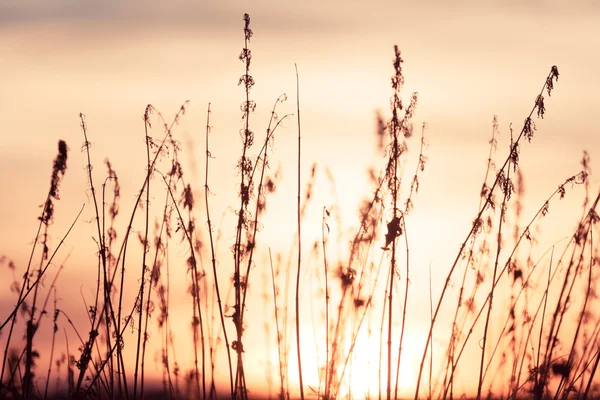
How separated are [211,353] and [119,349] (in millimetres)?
787

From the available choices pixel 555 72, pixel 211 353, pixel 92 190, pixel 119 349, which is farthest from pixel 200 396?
pixel 555 72

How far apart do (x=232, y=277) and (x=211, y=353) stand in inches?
39.2

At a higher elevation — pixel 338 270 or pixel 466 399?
pixel 338 270

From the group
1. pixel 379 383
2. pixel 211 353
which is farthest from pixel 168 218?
pixel 379 383

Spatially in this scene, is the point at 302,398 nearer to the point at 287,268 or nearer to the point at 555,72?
the point at 287,268

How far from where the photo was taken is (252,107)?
10.8 feet

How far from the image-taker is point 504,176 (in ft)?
10.9

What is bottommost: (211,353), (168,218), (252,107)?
(211,353)

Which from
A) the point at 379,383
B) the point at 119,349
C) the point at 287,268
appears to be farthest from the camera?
the point at 287,268

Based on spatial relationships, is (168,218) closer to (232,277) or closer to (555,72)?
(232,277)

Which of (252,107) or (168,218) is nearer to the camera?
(252,107)

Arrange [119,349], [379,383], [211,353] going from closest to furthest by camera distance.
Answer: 1. [119,349]
2. [379,383]
3. [211,353]

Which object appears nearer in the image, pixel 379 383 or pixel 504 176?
pixel 504 176

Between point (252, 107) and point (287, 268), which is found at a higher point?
point (252, 107)
